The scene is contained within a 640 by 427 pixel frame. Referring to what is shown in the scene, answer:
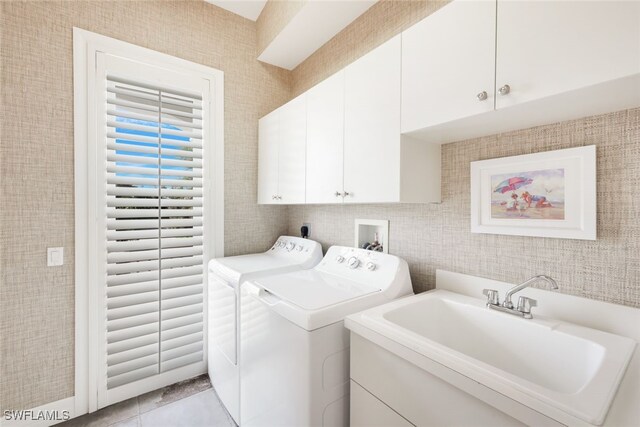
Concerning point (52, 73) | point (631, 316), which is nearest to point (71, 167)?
point (52, 73)

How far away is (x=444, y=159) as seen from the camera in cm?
146

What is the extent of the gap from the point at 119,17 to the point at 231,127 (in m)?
0.94

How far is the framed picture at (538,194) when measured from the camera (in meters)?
1.03

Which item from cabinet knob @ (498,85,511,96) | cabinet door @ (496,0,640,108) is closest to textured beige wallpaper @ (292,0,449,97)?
cabinet door @ (496,0,640,108)

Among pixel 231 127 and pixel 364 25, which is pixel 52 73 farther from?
pixel 364 25

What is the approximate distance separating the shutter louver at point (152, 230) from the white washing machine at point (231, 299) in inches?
9.1

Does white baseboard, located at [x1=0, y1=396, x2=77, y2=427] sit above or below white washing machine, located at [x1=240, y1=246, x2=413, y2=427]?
below

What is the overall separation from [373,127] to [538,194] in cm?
74

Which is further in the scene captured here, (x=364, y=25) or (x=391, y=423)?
(x=364, y=25)

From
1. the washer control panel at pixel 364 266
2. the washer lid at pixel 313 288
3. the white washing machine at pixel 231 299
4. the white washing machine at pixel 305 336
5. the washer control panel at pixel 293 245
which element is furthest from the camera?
the washer control panel at pixel 293 245

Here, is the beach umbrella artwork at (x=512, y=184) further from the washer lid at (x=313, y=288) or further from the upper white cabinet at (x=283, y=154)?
the upper white cabinet at (x=283, y=154)

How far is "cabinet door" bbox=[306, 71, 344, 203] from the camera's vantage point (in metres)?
1.55

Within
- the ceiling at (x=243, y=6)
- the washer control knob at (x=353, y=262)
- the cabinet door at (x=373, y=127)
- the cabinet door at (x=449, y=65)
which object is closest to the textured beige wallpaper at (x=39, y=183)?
the ceiling at (x=243, y=6)

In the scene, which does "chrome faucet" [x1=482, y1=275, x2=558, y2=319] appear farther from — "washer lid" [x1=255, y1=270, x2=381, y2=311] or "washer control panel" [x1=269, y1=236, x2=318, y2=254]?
"washer control panel" [x1=269, y1=236, x2=318, y2=254]
